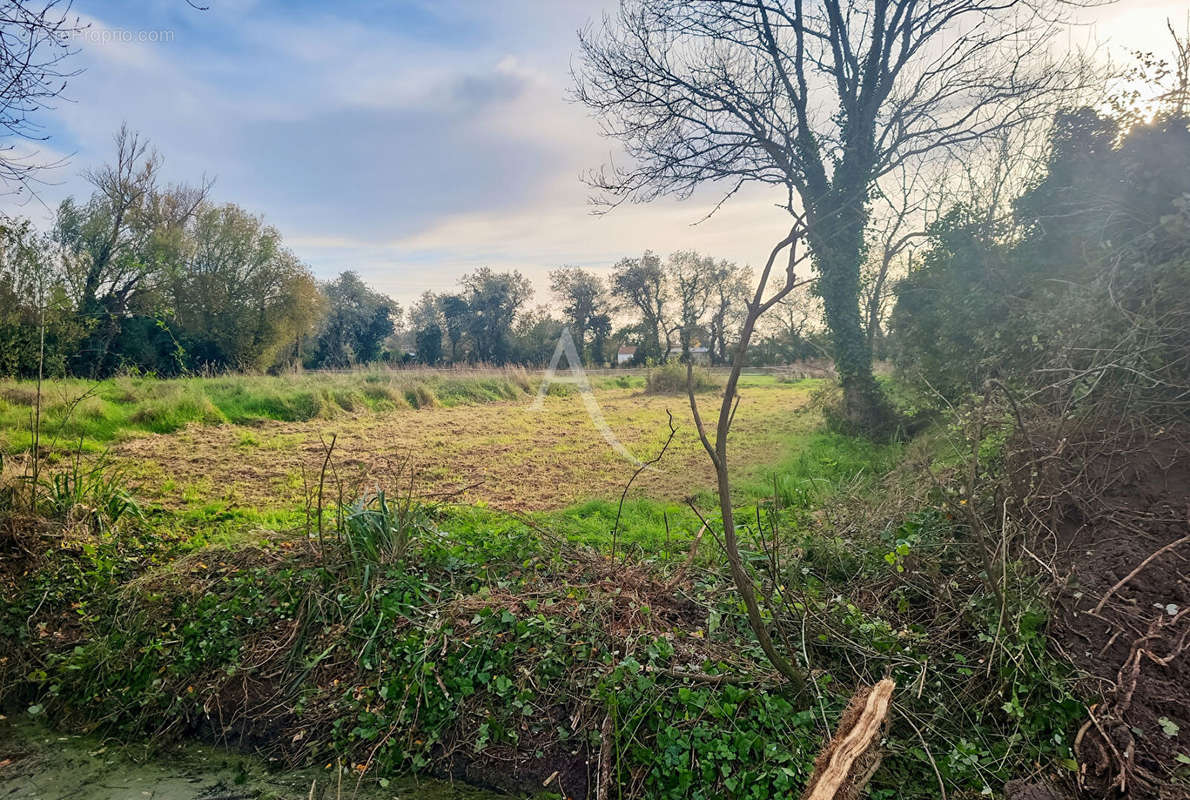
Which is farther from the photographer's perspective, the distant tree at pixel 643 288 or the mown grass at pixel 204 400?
the distant tree at pixel 643 288

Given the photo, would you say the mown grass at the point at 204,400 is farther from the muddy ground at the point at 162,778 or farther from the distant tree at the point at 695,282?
the distant tree at the point at 695,282

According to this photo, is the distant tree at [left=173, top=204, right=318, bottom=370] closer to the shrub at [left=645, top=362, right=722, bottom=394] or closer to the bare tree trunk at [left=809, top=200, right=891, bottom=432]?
the shrub at [left=645, top=362, right=722, bottom=394]

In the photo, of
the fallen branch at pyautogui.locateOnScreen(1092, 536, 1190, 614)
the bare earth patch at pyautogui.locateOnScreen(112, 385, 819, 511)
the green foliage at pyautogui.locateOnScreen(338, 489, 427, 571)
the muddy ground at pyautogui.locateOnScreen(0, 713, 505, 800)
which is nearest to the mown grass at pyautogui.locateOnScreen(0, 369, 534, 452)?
the bare earth patch at pyautogui.locateOnScreen(112, 385, 819, 511)

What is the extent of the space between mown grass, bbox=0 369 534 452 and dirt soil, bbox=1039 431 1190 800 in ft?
22.9

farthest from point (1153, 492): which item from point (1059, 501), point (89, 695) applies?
point (89, 695)

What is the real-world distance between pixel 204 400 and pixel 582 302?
2558 centimetres

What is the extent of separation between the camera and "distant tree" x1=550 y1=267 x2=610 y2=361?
111 feet

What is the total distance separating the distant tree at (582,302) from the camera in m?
33.7

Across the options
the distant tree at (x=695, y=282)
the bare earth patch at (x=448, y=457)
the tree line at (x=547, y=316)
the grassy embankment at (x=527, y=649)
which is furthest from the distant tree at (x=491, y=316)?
the grassy embankment at (x=527, y=649)

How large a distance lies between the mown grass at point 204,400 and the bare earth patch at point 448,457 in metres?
0.54

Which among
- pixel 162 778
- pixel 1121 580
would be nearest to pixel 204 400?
pixel 162 778

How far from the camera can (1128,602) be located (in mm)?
2920

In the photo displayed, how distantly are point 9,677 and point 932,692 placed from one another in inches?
203

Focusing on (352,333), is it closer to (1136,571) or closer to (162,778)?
(162,778)
